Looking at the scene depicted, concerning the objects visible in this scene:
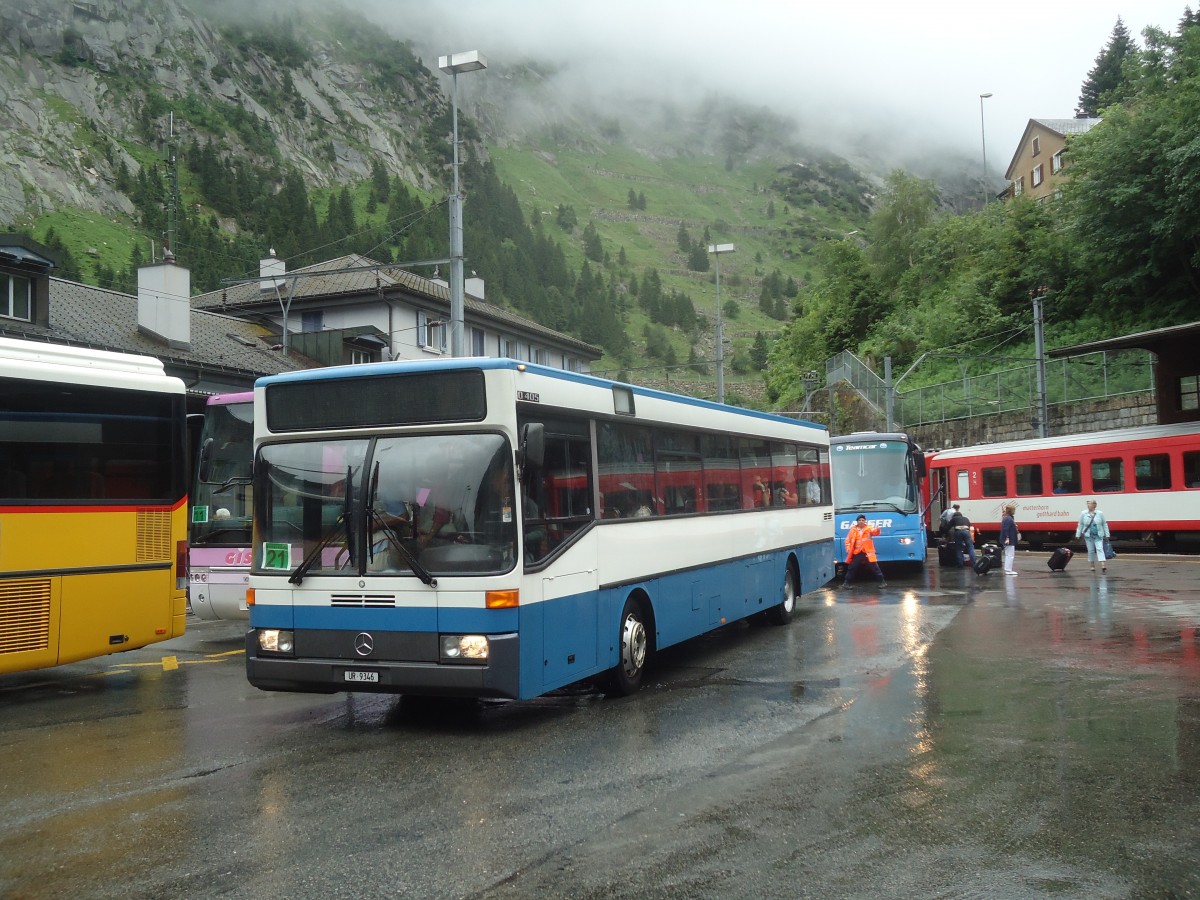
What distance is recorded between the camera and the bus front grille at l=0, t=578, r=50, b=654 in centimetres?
998

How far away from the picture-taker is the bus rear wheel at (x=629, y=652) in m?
9.79

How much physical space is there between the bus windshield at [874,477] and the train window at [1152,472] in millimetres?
8855

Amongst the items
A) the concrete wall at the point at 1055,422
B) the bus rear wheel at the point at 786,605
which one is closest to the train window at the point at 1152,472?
the concrete wall at the point at 1055,422

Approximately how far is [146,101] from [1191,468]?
130877 mm

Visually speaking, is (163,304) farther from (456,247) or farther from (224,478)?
(224,478)

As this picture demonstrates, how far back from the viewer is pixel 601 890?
4965 millimetres

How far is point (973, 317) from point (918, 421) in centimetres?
A: 729

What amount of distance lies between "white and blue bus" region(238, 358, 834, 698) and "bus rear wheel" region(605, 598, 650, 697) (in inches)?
Answer: 1.3

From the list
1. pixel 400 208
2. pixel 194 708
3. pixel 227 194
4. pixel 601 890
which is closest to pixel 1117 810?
pixel 601 890

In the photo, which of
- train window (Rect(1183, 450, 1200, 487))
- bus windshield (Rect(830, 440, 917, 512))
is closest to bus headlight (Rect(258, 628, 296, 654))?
bus windshield (Rect(830, 440, 917, 512))

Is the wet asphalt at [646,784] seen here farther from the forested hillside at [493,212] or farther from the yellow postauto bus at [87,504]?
the forested hillside at [493,212]

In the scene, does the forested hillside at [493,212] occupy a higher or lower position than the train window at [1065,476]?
higher

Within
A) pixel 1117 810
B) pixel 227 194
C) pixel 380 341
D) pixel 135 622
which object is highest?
pixel 227 194

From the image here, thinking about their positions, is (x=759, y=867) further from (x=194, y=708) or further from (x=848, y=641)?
(x=848, y=641)
